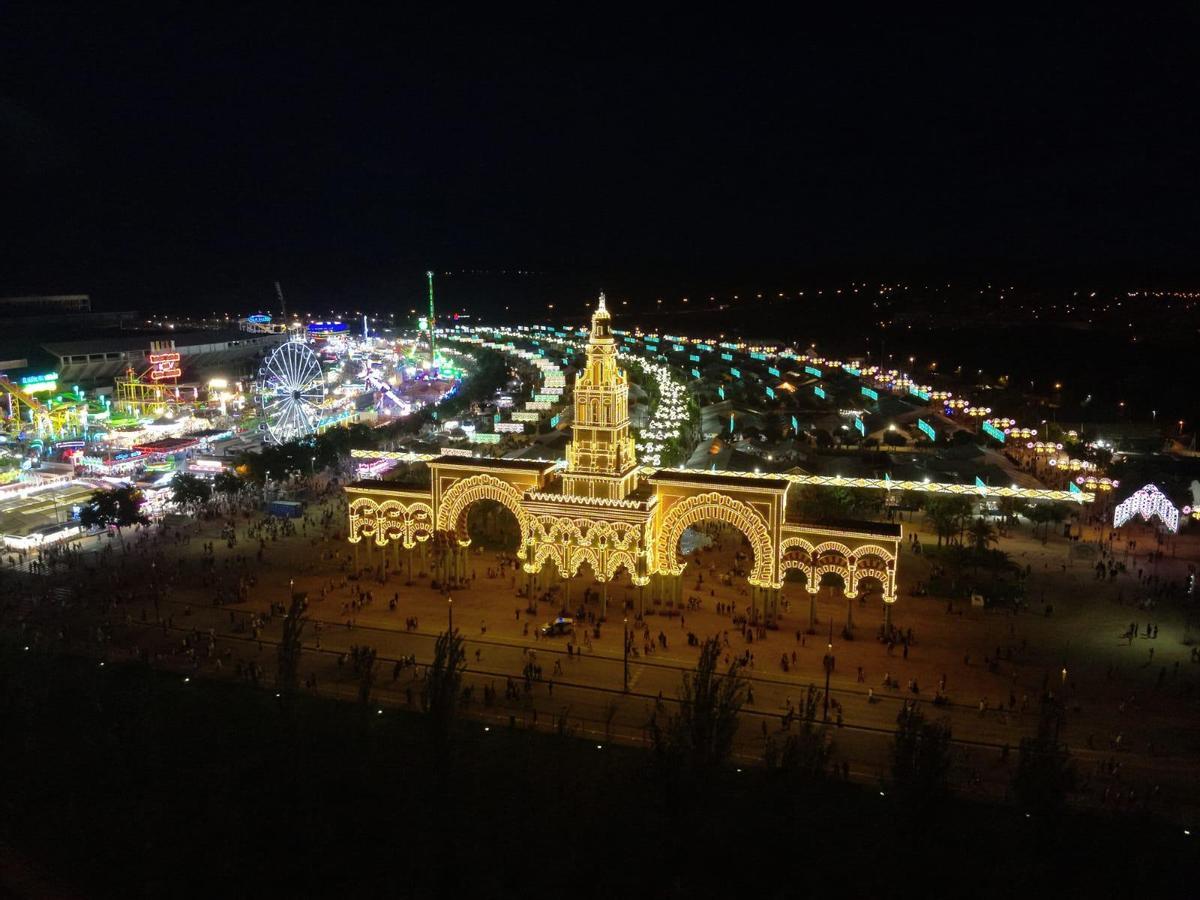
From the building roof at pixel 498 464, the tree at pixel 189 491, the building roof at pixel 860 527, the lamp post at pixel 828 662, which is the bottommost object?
the lamp post at pixel 828 662

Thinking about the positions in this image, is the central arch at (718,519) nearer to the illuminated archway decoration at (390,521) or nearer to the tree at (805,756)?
the illuminated archway decoration at (390,521)

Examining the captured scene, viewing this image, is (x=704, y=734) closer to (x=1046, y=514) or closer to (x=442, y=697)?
(x=442, y=697)

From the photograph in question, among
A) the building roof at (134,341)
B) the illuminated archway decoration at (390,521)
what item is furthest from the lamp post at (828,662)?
the building roof at (134,341)

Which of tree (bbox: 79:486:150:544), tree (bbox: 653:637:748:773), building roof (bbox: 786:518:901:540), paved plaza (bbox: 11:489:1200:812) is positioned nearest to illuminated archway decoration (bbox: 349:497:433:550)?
paved plaza (bbox: 11:489:1200:812)

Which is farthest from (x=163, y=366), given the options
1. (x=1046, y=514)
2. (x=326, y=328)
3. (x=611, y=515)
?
(x=326, y=328)

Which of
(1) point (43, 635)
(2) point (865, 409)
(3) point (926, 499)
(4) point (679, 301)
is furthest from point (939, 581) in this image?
(4) point (679, 301)

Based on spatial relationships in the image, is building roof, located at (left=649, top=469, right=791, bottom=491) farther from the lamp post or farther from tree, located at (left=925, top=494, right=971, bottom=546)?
tree, located at (left=925, top=494, right=971, bottom=546)
